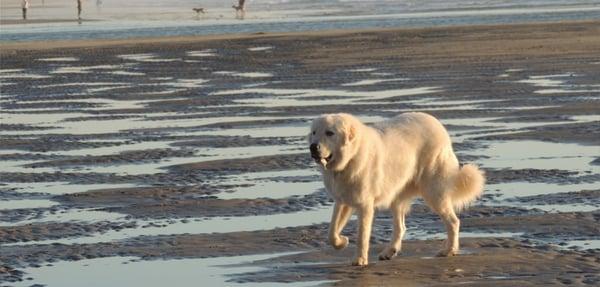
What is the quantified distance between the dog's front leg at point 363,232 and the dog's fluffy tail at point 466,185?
3.12ft

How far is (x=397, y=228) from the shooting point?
1148 centimetres

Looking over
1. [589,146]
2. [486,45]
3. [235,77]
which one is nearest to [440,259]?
[589,146]

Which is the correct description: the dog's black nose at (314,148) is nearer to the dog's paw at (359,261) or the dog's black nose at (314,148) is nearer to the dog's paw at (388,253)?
the dog's paw at (359,261)

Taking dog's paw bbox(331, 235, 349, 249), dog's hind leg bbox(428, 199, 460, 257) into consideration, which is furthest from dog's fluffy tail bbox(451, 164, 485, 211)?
→ dog's paw bbox(331, 235, 349, 249)

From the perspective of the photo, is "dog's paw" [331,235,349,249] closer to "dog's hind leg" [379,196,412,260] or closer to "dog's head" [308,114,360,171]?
"dog's hind leg" [379,196,412,260]

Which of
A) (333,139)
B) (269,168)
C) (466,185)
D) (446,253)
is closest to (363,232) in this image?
(446,253)

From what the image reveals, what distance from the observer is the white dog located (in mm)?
10703

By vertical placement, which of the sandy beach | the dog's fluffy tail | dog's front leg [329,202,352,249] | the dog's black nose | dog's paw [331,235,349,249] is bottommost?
the sandy beach

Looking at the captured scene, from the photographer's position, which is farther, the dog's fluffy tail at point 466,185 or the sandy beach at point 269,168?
the dog's fluffy tail at point 466,185

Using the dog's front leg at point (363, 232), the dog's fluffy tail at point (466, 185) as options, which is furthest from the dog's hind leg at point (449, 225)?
the dog's front leg at point (363, 232)

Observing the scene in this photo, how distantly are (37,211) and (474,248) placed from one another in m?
4.71

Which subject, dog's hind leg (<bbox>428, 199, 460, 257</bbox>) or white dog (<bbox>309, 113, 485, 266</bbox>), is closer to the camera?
white dog (<bbox>309, 113, 485, 266</bbox>)

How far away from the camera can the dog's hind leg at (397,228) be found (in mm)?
11367

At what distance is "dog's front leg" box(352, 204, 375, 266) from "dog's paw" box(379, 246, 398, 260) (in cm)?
29
